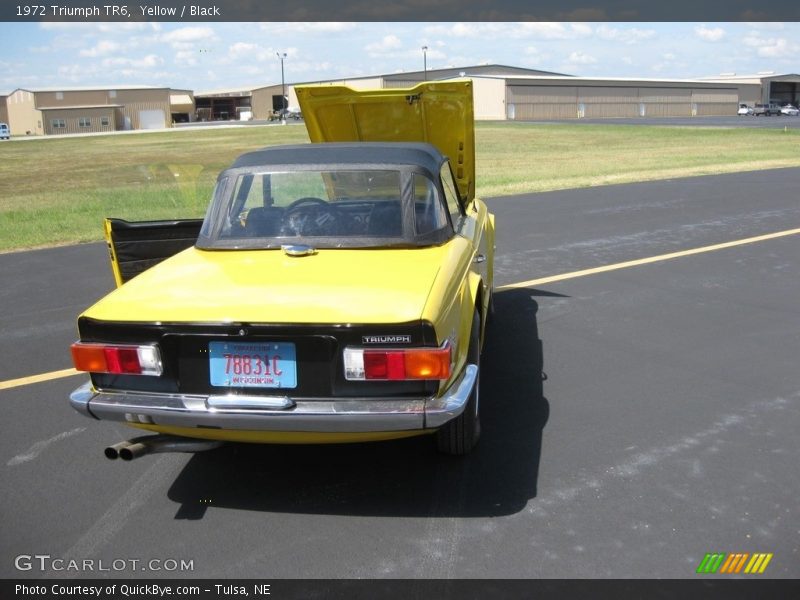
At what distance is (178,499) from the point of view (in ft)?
11.7

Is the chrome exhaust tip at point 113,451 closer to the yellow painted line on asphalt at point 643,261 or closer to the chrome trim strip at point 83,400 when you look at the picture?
the chrome trim strip at point 83,400

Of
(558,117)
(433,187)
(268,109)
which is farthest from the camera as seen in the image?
(268,109)

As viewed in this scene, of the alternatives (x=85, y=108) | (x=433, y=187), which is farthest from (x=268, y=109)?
(x=433, y=187)

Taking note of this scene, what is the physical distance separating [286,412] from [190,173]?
3741 millimetres

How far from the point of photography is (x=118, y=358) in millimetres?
3359

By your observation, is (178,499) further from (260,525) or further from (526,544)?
(526,544)

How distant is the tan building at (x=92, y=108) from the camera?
9506cm

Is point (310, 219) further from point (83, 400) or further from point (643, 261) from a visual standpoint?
point (643, 261)

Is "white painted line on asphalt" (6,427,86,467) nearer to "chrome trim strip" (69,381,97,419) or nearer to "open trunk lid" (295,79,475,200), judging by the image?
"chrome trim strip" (69,381,97,419)

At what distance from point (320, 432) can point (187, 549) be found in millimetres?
699

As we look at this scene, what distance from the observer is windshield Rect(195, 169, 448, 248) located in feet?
13.6

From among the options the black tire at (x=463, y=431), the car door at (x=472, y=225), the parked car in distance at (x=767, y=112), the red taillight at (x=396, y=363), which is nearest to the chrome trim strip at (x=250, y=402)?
the red taillight at (x=396, y=363)

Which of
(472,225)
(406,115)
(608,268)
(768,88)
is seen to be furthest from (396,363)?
(768,88)
